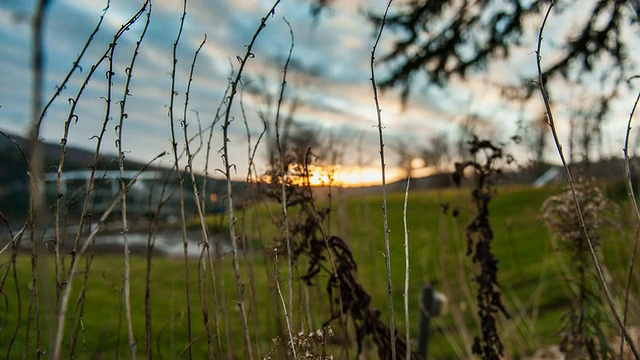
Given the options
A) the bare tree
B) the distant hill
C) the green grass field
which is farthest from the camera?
the bare tree

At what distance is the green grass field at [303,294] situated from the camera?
6.35ft

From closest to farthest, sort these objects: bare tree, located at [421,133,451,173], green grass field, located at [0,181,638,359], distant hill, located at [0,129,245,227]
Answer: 1. distant hill, located at [0,129,245,227]
2. green grass field, located at [0,181,638,359]
3. bare tree, located at [421,133,451,173]

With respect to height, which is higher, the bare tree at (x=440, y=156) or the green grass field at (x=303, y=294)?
the bare tree at (x=440, y=156)

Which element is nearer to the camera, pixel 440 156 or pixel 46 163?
pixel 46 163

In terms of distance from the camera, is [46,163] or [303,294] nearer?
[46,163]

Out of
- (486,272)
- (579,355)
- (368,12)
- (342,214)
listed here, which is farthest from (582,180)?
(368,12)

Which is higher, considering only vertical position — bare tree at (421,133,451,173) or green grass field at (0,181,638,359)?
bare tree at (421,133,451,173)

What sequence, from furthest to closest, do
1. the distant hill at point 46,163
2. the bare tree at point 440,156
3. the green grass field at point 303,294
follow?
1. the bare tree at point 440,156
2. the green grass field at point 303,294
3. the distant hill at point 46,163

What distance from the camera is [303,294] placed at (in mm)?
3428

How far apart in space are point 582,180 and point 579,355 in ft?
2.01

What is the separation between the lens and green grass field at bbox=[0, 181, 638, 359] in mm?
1935

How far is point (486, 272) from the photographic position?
1.83 m

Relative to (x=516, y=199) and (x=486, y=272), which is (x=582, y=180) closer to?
(x=486, y=272)

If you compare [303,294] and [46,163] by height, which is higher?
[46,163]
